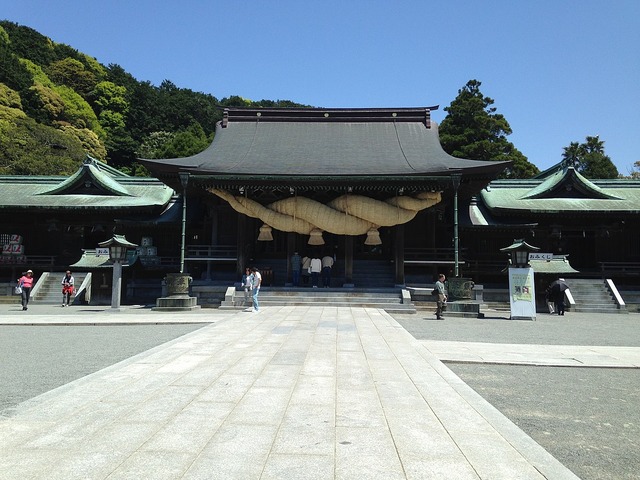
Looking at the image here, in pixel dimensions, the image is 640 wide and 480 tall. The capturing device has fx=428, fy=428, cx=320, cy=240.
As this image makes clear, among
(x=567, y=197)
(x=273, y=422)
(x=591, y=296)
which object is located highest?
(x=567, y=197)

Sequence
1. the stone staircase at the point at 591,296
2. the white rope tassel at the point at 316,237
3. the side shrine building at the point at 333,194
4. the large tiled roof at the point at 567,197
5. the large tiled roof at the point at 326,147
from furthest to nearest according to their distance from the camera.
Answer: the large tiled roof at the point at 567,197 < the white rope tassel at the point at 316,237 < the stone staircase at the point at 591,296 < the large tiled roof at the point at 326,147 < the side shrine building at the point at 333,194

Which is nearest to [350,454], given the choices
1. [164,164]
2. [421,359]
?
[421,359]

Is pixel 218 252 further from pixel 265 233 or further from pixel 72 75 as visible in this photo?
pixel 72 75

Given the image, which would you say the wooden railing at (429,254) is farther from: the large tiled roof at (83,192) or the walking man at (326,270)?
the large tiled roof at (83,192)

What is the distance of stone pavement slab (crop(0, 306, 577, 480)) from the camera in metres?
3.35

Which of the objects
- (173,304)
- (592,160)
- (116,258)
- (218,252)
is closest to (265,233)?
(218,252)

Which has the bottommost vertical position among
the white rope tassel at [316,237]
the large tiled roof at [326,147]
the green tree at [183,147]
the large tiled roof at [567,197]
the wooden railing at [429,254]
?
the wooden railing at [429,254]

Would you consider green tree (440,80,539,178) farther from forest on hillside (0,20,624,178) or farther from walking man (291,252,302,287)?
walking man (291,252,302,287)

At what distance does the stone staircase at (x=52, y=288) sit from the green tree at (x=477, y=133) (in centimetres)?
3779

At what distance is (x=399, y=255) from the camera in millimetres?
20188

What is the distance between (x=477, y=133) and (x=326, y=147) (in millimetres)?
29778

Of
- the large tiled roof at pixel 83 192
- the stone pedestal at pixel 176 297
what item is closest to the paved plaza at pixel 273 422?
the stone pedestal at pixel 176 297

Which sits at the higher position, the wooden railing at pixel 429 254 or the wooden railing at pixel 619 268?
the wooden railing at pixel 429 254

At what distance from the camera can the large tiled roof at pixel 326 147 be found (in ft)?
62.8
